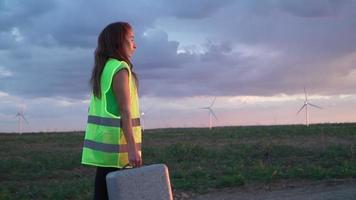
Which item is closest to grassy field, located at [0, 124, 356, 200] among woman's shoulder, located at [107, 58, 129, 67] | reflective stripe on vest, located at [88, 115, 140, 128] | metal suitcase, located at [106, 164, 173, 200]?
reflective stripe on vest, located at [88, 115, 140, 128]

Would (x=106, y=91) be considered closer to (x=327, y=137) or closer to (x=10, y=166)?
(x=10, y=166)

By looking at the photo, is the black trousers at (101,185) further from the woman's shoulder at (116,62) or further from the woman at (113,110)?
the woman's shoulder at (116,62)

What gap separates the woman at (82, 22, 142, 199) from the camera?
4137 mm

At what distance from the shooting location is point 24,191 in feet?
37.8

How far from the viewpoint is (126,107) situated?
4133 millimetres

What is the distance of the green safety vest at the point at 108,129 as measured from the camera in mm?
4176

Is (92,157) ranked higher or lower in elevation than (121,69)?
lower

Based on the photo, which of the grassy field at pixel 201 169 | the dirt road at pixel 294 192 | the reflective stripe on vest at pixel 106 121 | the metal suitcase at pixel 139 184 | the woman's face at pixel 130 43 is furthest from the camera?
the grassy field at pixel 201 169

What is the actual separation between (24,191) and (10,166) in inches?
187

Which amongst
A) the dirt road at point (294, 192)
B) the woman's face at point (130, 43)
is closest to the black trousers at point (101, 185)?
the woman's face at point (130, 43)

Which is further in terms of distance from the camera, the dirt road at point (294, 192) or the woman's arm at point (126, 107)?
the dirt road at point (294, 192)

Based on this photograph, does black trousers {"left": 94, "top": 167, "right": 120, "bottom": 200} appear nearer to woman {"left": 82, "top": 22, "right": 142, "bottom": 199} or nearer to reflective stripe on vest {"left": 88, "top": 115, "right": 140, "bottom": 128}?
woman {"left": 82, "top": 22, "right": 142, "bottom": 199}

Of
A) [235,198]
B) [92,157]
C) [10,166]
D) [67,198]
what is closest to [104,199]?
[92,157]

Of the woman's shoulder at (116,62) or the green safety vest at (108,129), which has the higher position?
→ the woman's shoulder at (116,62)
